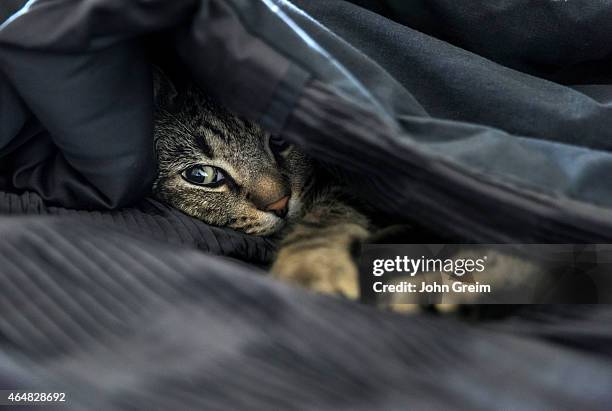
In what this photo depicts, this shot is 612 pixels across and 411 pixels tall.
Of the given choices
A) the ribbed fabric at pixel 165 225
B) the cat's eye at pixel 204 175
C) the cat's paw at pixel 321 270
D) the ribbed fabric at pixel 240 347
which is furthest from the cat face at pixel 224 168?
the ribbed fabric at pixel 240 347

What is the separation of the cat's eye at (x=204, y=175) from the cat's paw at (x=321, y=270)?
30cm

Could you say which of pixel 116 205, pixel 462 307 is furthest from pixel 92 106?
pixel 462 307

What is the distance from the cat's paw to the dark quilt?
0.26 feet

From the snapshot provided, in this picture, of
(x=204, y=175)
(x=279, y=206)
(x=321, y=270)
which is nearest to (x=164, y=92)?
(x=204, y=175)

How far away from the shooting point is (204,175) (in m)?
1.00

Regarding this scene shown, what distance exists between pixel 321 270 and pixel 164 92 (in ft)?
1.62

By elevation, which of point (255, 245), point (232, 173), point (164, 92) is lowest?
point (255, 245)

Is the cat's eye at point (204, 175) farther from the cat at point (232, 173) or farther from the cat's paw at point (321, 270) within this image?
the cat's paw at point (321, 270)

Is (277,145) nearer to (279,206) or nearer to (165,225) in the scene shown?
(279,206)

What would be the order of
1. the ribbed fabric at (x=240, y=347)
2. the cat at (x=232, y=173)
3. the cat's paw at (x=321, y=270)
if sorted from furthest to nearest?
the cat at (x=232, y=173), the cat's paw at (x=321, y=270), the ribbed fabric at (x=240, y=347)

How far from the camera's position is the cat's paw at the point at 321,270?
597 mm

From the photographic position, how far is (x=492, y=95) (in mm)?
749

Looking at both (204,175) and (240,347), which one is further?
(204,175)

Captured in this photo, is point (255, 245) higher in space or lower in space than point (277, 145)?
lower
